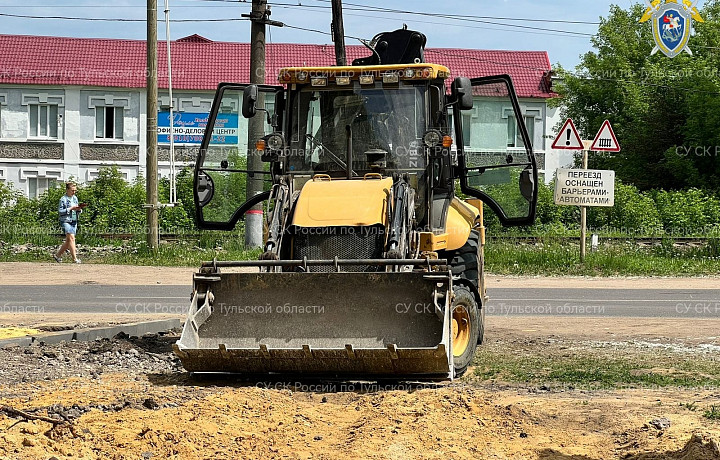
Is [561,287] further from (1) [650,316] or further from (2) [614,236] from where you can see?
(2) [614,236]

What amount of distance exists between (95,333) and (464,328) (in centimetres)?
431

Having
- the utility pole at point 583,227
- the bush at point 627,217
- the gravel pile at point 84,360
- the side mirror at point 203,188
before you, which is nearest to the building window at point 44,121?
the bush at point 627,217

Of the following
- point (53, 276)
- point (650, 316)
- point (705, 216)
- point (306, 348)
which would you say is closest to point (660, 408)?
point (306, 348)

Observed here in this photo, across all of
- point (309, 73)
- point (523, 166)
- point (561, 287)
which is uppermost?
point (309, 73)

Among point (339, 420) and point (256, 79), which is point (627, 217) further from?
point (339, 420)

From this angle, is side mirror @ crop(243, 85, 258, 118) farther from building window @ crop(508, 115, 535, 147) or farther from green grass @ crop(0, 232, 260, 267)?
green grass @ crop(0, 232, 260, 267)

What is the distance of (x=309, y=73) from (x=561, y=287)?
10.6 metres

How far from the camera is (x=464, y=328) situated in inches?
366

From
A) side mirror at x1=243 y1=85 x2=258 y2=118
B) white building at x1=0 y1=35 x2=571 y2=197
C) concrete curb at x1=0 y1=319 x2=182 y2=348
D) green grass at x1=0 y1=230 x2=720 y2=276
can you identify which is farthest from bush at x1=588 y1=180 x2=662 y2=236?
side mirror at x1=243 y1=85 x2=258 y2=118

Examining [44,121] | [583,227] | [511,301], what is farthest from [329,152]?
[44,121]

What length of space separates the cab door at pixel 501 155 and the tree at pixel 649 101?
102 ft

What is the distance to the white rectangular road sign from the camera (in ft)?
72.5

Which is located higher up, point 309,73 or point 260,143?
point 309,73

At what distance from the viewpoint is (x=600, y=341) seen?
11.8 m
